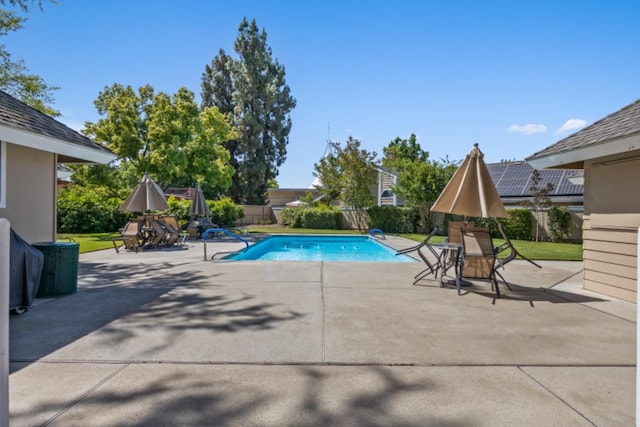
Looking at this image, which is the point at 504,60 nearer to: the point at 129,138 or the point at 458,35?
the point at 458,35

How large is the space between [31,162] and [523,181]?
2369 cm

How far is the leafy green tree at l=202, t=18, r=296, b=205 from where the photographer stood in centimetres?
3375

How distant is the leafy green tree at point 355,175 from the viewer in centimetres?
2120

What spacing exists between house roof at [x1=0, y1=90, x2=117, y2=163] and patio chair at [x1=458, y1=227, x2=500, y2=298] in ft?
23.4

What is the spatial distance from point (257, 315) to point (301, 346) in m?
1.15

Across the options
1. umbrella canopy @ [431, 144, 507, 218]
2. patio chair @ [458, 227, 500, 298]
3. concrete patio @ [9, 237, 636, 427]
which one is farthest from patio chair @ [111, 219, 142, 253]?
patio chair @ [458, 227, 500, 298]

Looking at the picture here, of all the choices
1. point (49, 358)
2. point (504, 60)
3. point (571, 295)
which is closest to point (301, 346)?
point (49, 358)

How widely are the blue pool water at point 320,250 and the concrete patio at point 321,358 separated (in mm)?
5201

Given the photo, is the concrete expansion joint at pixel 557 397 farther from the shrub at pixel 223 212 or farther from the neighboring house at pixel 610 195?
the shrub at pixel 223 212

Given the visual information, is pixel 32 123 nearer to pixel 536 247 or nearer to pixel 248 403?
pixel 248 403

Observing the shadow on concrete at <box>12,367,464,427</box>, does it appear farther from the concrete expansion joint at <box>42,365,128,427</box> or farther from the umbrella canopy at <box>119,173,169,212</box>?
the umbrella canopy at <box>119,173,169,212</box>

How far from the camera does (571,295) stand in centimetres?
575

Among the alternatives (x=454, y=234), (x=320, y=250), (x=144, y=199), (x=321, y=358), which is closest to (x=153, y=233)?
(x=144, y=199)

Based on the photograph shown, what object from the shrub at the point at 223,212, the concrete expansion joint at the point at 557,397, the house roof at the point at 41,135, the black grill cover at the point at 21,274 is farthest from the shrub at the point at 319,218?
the concrete expansion joint at the point at 557,397
